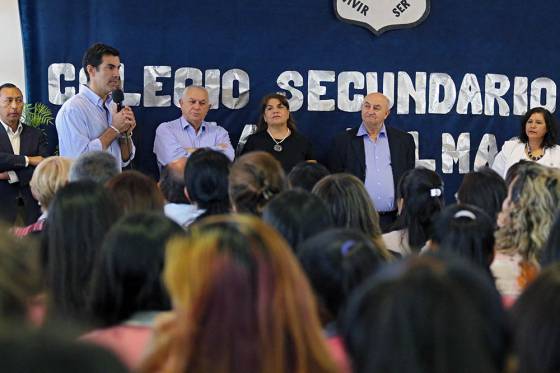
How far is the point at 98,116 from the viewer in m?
4.86

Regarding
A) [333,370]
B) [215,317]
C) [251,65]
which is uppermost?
[251,65]

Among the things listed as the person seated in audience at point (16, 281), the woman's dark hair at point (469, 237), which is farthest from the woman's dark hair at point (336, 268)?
the person seated in audience at point (16, 281)

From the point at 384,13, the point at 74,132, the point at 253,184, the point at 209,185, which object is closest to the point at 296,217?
the point at 253,184

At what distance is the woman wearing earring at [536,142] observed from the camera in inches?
224

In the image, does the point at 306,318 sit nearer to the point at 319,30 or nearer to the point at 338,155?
the point at 338,155

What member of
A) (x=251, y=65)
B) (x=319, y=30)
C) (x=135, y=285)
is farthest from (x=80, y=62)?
(x=135, y=285)

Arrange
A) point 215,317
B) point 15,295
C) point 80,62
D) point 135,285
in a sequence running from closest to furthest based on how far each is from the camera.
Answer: point 15,295, point 215,317, point 135,285, point 80,62

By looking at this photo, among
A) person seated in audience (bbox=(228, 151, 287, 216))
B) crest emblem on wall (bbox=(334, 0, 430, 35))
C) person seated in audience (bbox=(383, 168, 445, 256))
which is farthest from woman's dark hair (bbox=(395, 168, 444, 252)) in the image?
crest emblem on wall (bbox=(334, 0, 430, 35))

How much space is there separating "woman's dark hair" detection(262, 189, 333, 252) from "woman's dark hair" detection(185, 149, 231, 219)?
79cm

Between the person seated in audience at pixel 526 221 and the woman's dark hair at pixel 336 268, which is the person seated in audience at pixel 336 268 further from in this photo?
the person seated in audience at pixel 526 221

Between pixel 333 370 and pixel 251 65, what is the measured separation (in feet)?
15.1

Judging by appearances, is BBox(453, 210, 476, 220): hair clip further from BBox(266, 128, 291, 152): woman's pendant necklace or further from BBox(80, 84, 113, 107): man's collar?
BBox(266, 128, 291, 152): woman's pendant necklace

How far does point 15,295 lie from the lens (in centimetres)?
111

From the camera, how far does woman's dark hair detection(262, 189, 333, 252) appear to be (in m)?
2.36
